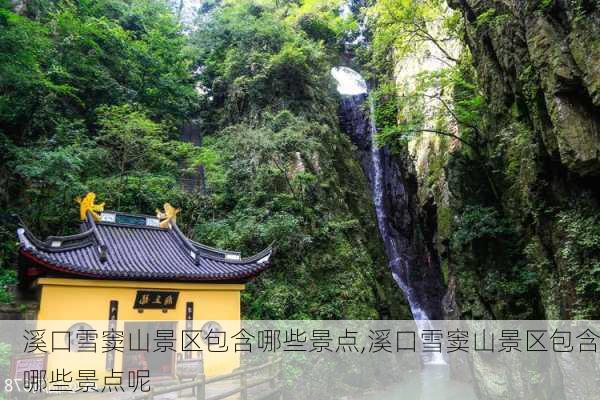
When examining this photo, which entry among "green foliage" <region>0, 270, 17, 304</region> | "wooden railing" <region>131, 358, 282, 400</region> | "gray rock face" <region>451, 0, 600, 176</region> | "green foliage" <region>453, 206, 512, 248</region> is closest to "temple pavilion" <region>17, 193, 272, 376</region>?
"green foliage" <region>0, 270, 17, 304</region>

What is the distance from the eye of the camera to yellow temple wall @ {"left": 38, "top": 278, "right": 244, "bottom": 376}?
31.6ft

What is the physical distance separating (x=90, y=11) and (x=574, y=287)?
71.8 feet

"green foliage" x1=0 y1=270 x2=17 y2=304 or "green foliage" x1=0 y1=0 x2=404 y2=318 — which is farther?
"green foliage" x1=0 y1=0 x2=404 y2=318

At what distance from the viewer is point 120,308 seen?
10461 millimetres

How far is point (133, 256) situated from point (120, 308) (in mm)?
1648

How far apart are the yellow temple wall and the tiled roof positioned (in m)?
0.37

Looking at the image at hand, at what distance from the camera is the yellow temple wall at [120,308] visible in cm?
962

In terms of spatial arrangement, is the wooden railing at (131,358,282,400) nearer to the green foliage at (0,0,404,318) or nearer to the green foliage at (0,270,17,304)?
the green foliage at (0,0,404,318)

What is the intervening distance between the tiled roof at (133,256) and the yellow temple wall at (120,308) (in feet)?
1.23

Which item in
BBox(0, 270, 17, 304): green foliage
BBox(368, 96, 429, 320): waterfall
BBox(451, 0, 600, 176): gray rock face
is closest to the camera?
BBox(451, 0, 600, 176): gray rock face

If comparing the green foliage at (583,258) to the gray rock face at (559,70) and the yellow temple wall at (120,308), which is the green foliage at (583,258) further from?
the yellow temple wall at (120,308)

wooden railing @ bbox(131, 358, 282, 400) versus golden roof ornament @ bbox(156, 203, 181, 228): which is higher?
golden roof ornament @ bbox(156, 203, 181, 228)

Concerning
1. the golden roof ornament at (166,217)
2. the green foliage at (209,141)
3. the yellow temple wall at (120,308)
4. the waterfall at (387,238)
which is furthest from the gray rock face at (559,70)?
the golden roof ornament at (166,217)

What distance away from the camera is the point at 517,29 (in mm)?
11055
